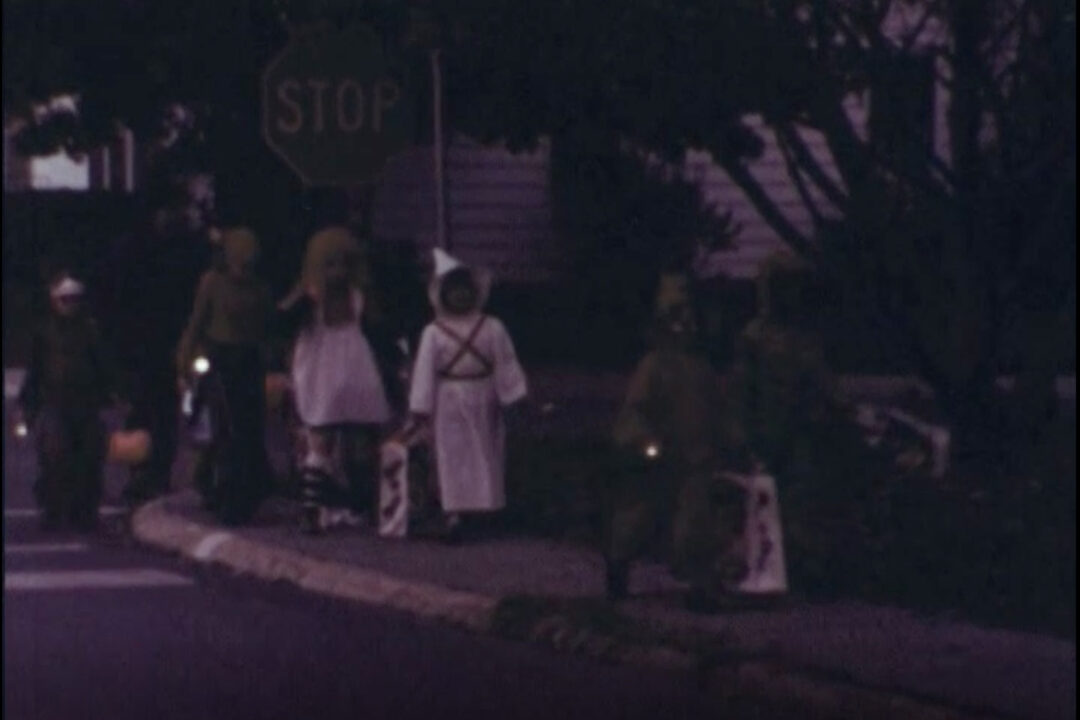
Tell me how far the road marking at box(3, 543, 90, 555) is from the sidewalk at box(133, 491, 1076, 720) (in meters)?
0.47

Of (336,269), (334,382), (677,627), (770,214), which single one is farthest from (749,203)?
(677,627)

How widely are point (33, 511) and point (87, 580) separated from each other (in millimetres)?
4383

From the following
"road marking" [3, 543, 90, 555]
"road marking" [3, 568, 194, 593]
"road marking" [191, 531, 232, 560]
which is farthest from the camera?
"road marking" [3, 543, 90, 555]

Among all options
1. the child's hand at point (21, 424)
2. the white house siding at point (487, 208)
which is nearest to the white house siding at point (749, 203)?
the white house siding at point (487, 208)

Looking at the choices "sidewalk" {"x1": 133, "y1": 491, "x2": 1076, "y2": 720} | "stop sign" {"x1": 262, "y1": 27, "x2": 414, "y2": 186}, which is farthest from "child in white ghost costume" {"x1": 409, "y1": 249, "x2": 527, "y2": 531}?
"stop sign" {"x1": 262, "y1": 27, "x2": 414, "y2": 186}

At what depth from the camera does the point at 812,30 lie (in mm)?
19031

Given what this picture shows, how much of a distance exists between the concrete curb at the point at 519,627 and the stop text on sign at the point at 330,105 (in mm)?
2316

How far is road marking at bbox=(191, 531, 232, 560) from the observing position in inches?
694

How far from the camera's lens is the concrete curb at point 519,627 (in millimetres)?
11891

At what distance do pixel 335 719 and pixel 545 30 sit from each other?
749 cm

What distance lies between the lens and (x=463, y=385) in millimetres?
17016

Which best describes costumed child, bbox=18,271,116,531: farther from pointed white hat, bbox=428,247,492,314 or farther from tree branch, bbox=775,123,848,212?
tree branch, bbox=775,123,848,212

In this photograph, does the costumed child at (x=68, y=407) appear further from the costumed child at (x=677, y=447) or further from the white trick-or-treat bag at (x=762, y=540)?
the white trick-or-treat bag at (x=762, y=540)

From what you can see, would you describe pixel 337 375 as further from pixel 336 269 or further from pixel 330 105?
pixel 330 105
